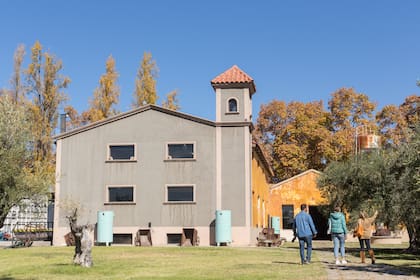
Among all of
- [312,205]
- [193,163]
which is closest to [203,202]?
[193,163]

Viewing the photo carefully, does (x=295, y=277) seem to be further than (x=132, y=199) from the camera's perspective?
No

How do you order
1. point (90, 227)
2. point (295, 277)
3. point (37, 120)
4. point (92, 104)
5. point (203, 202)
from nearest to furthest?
point (295, 277) < point (90, 227) < point (203, 202) < point (37, 120) < point (92, 104)

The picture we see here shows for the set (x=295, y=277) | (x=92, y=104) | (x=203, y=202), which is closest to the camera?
(x=295, y=277)

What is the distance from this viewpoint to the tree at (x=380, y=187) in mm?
17562

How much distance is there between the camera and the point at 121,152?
103 ft

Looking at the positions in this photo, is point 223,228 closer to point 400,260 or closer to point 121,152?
point 121,152

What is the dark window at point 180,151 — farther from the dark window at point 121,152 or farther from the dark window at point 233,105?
the dark window at point 233,105

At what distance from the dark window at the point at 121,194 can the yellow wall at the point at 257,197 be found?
715 cm

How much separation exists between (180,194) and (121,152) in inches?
168

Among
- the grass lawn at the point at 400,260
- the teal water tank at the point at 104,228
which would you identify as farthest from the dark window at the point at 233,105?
the grass lawn at the point at 400,260

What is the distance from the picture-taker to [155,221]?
3034cm

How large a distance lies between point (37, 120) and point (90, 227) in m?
27.7

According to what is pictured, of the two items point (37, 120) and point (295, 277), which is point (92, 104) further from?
point (295, 277)

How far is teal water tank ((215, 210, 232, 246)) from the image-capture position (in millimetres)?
28672
